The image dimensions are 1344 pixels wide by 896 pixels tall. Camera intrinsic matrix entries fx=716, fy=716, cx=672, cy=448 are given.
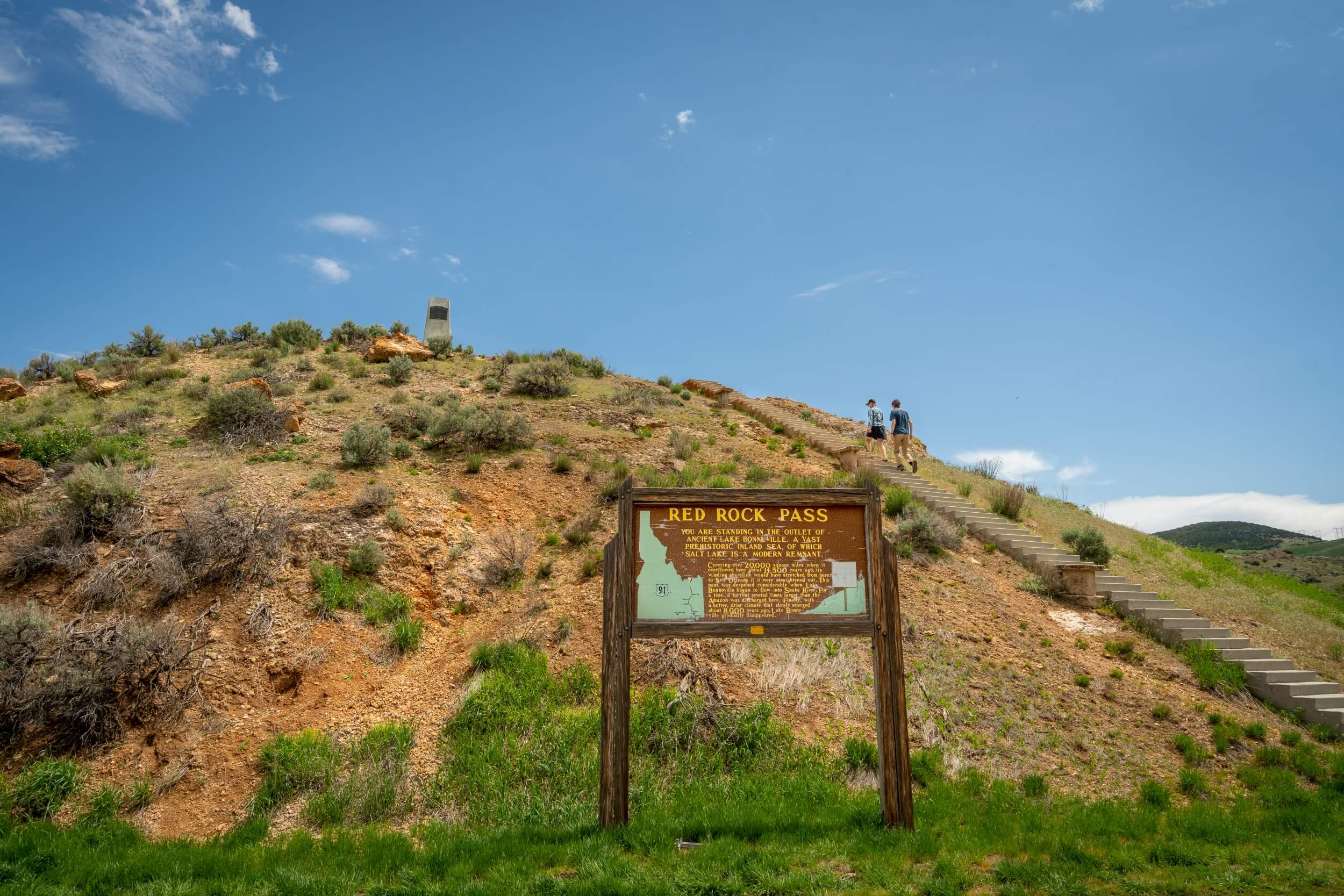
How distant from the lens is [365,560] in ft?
36.0

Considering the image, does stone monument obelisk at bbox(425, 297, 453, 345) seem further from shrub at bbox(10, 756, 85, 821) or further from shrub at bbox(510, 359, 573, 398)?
shrub at bbox(10, 756, 85, 821)

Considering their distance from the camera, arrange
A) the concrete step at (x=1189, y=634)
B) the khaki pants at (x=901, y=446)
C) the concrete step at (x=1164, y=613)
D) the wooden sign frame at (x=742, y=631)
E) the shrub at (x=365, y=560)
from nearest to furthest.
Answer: the wooden sign frame at (x=742, y=631)
the shrub at (x=365, y=560)
the concrete step at (x=1189, y=634)
the concrete step at (x=1164, y=613)
the khaki pants at (x=901, y=446)

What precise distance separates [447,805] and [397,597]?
4250mm

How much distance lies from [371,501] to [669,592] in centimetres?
775

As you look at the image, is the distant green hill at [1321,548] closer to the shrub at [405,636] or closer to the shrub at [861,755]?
the shrub at [861,755]

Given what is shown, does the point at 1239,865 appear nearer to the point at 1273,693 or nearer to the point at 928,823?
the point at 928,823

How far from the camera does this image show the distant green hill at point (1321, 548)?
40281mm

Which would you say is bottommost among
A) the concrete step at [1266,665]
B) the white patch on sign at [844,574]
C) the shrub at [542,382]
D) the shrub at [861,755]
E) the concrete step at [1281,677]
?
the shrub at [861,755]

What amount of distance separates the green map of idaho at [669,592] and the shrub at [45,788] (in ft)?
20.6

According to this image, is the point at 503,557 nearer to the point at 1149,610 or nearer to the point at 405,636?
the point at 405,636

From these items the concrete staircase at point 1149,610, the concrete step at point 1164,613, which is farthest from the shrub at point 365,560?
the concrete step at point 1164,613

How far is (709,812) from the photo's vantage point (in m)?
6.38

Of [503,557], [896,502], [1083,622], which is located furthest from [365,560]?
[1083,622]

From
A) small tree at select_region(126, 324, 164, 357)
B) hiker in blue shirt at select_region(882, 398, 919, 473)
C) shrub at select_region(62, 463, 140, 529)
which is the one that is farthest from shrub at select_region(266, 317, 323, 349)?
hiker in blue shirt at select_region(882, 398, 919, 473)
